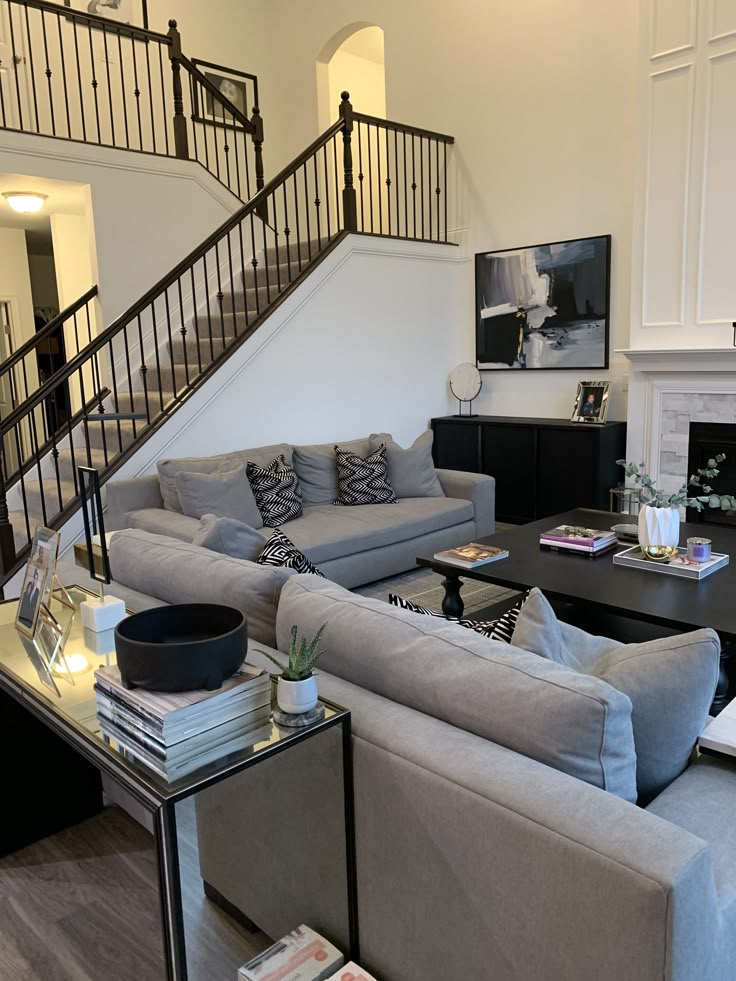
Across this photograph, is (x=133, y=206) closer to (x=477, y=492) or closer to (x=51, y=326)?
(x=51, y=326)

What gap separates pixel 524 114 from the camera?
6.35 m

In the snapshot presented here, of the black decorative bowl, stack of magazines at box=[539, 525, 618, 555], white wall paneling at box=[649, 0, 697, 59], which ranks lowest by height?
stack of magazines at box=[539, 525, 618, 555]

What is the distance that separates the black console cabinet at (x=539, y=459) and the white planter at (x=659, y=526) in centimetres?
238

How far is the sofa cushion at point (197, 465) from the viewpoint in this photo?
4447 mm

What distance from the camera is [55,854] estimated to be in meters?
2.30

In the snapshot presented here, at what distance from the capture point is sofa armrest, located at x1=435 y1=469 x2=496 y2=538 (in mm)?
5328

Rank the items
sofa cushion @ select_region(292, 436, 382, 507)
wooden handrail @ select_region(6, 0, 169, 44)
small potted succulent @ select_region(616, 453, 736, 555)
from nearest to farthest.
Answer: small potted succulent @ select_region(616, 453, 736, 555), wooden handrail @ select_region(6, 0, 169, 44), sofa cushion @ select_region(292, 436, 382, 507)

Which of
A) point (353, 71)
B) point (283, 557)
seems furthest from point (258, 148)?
point (283, 557)

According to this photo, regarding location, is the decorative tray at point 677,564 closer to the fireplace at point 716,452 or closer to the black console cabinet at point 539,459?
the fireplace at point 716,452

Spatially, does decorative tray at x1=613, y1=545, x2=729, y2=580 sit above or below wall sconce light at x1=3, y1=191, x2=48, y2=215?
below

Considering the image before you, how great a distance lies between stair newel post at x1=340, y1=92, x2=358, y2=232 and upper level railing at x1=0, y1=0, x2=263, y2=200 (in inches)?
51.3

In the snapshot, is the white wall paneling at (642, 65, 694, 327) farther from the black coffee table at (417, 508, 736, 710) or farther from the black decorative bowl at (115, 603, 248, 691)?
the black decorative bowl at (115, 603, 248, 691)

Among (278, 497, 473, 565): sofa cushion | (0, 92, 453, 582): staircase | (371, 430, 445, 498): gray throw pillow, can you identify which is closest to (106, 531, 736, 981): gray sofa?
(278, 497, 473, 565): sofa cushion

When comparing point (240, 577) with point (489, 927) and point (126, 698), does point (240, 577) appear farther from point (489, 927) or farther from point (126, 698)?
point (489, 927)
